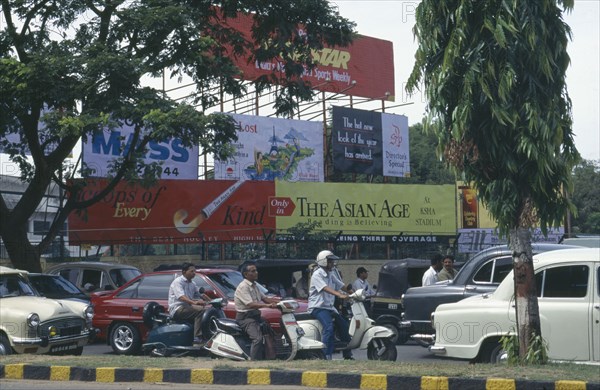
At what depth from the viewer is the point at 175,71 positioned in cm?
2211

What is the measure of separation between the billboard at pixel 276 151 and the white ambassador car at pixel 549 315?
22.1 m

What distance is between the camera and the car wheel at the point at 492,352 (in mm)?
11750

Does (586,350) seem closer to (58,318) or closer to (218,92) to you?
(58,318)

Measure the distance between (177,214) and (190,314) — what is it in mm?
16961

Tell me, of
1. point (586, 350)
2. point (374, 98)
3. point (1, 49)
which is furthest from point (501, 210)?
point (374, 98)

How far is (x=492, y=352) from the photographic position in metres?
11.8

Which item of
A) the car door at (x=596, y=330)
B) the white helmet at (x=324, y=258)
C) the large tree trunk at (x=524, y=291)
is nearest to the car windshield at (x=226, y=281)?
the white helmet at (x=324, y=258)

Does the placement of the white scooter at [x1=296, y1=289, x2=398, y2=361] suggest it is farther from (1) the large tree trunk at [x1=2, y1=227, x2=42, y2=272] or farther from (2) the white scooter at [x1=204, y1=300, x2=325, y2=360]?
(1) the large tree trunk at [x1=2, y1=227, x2=42, y2=272]

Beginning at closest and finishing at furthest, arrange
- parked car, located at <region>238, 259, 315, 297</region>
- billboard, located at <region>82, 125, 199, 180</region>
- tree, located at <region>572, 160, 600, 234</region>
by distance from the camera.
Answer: parked car, located at <region>238, 259, 315, 297</region>
billboard, located at <region>82, 125, 199, 180</region>
tree, located at <region>572, 160, 600, 234</region>

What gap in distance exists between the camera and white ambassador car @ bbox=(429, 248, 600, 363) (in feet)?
36.1

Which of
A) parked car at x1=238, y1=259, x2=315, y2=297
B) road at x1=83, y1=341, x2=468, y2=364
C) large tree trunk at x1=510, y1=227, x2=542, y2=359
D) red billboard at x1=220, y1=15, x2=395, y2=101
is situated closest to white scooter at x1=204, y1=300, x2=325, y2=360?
large tree trunk at x1=510, y1=227, x2=542, y2=359

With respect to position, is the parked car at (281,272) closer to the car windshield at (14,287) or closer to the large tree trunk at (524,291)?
the car windshield at (14,287)

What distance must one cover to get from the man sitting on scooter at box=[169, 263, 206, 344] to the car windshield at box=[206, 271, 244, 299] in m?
1.61

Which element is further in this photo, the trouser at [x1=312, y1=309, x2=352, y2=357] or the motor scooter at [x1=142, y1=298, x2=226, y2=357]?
the motor scooter at [x1=142, y1=298, x2=226, y2=357]
